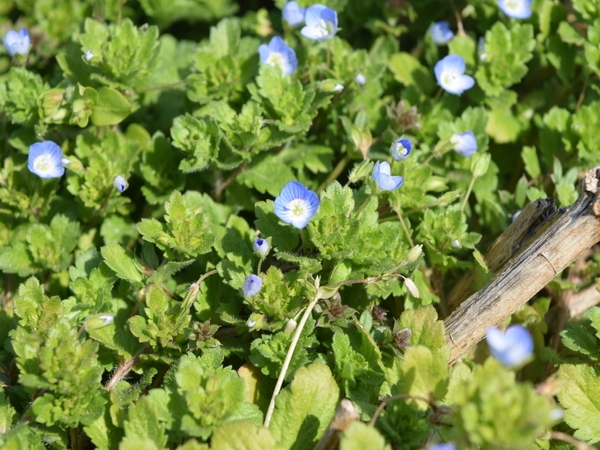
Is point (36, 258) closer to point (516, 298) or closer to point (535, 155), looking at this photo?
point (516, 298)

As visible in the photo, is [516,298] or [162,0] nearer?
[516,298]

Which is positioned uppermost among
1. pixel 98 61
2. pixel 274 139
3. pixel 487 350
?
pixel 98 61

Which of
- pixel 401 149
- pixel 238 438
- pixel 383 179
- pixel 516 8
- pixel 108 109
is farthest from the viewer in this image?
pixel 516 8

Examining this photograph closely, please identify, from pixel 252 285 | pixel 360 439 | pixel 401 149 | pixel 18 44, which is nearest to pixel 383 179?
pixel 401 149

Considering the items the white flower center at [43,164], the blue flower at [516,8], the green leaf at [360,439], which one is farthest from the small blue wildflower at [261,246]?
the blue flower at [516,8]

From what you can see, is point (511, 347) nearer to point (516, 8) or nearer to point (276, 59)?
point (276, 59)

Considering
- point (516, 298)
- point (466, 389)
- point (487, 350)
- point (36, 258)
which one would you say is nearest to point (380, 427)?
point (466, 389)
